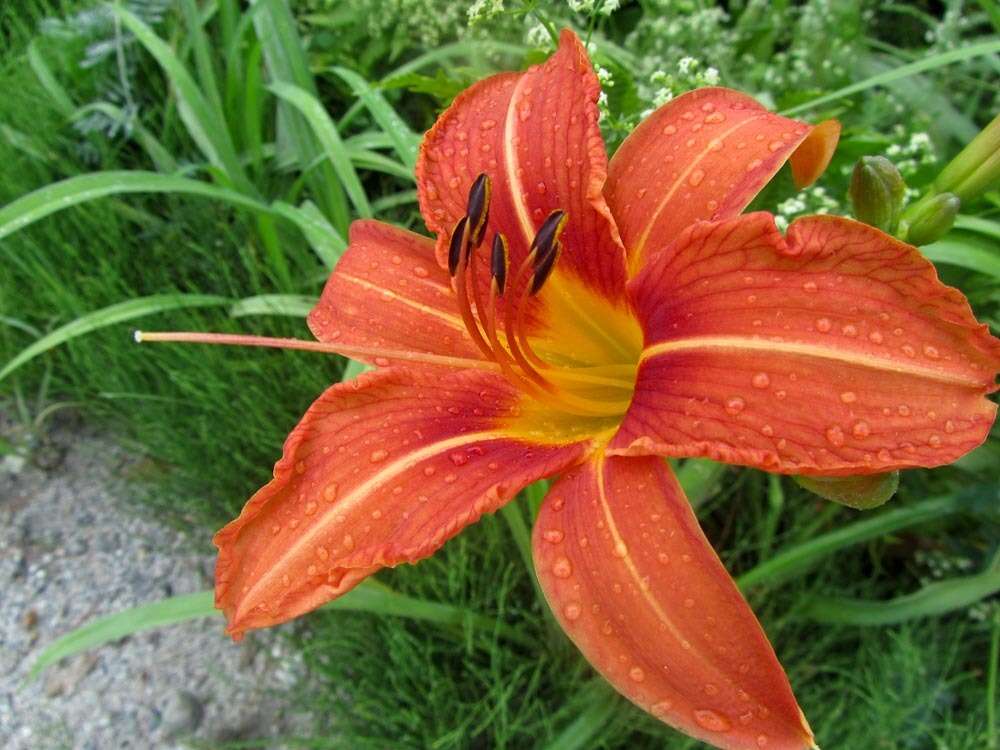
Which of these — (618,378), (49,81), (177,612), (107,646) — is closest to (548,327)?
(618,378)

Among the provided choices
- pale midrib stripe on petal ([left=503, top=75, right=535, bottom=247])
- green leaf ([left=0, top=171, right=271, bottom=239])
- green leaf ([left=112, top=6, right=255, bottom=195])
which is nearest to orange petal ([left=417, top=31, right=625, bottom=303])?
pale midrib stripe on petal ([left=503, top=75, right=535, bottom=247])

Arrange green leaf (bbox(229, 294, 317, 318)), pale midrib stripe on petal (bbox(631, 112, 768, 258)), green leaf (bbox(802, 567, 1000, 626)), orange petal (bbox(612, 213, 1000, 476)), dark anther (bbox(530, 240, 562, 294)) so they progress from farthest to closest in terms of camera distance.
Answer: green leaf (bbox(229, 294, 317, 318)) < green leaf (bbox(802, 567, 1000, 626)) < pale midrib stripe on petal (bbox(631, 112, 768, 258)) < dark anther (bbox(530, 240, 562, 294)) < orange petal (bbox(612, 213, 1000, 476))

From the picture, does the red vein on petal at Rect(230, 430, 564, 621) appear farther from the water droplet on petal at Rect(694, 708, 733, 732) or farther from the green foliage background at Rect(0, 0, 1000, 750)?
the green foliage background at Rect(0, 0, 1000, 750)

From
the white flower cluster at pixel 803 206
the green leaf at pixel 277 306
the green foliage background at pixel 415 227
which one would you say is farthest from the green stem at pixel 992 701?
the green leaf at pixel 277 306

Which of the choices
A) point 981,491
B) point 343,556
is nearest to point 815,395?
point 343,556

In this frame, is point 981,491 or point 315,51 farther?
point 315,51

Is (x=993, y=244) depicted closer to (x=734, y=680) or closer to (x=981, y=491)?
(x=981, y=491)

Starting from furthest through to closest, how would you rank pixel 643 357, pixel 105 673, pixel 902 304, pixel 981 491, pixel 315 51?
1. pixel 315 51
2. pixel 105 673
3. pixel 981 491
4. pixel 643 357
5. pixel 902 304
